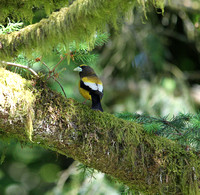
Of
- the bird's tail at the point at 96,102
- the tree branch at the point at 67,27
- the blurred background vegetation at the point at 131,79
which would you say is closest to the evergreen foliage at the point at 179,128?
the bird's tail at the point at 96,102

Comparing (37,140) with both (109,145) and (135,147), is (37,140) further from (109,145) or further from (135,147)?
(135,147)

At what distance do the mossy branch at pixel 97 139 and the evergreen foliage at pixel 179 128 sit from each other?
95 mm

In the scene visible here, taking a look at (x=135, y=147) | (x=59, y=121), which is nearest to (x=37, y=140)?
(x=59, y=121)

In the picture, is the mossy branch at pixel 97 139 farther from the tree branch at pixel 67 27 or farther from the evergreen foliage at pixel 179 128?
the tree branch at pixel 67 27

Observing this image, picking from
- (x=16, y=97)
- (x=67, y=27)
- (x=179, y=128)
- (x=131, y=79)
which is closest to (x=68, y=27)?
(x=67, y=27)

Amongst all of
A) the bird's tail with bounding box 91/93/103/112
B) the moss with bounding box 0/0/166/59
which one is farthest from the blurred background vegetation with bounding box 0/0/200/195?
the moss with bounding box 0/0/166/59

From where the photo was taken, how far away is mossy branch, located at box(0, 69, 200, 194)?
2.63 meters

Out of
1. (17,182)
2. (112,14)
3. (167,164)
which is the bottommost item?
(17,182)

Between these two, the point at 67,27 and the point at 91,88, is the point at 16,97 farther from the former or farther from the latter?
the point at 91,88

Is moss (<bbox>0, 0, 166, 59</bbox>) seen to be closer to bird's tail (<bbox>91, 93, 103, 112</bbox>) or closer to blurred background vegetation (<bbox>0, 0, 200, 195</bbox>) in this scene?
bird's tail (<bbox>91, 93, 103, 112</bbox>)

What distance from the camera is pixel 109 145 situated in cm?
293

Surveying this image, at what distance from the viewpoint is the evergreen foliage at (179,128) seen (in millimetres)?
3149

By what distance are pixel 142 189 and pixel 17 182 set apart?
5.82m

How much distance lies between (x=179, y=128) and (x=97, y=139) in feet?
3.26
